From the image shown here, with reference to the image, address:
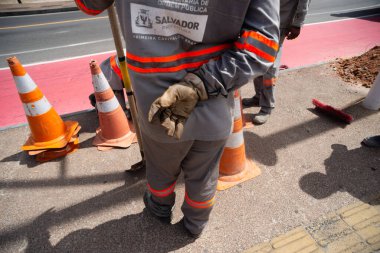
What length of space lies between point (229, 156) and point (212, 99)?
125cm

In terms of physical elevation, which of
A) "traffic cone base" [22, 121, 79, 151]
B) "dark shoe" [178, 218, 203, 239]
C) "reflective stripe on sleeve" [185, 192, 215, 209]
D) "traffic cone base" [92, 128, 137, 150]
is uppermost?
"reflective stripe on sleeve" [185, 192, 215, 209]

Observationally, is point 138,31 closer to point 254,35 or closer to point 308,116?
point 254,35

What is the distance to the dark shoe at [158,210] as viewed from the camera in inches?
85.4

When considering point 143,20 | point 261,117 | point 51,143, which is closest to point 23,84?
point 51,143

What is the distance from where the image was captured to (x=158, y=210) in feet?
7.12

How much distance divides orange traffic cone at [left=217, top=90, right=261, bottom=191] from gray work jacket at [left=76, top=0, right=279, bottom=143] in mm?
1128

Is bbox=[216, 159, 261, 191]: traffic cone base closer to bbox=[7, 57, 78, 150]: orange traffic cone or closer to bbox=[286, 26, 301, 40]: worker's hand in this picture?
bbox=[286, 26, 301, 40]: worker's hand

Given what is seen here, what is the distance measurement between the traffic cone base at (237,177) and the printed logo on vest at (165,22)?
174cm

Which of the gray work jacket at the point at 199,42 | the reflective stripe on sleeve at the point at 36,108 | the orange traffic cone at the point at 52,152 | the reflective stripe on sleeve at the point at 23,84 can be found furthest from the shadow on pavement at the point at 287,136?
the reflective stripe on sleeve at the point at 23,84

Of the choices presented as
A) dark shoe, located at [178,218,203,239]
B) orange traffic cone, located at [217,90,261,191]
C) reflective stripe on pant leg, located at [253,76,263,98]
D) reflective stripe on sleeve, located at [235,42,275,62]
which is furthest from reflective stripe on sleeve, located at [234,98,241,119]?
reflective stripe on pant leg, located at [253,76,263,98]

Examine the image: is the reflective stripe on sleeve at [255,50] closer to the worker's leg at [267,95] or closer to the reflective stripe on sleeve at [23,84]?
the worker's leg at [267,95]

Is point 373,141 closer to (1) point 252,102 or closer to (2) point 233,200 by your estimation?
(1) point 252,102

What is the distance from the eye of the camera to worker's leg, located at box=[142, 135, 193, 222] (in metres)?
1.63

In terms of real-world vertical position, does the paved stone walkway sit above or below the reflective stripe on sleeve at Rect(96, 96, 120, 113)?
below
